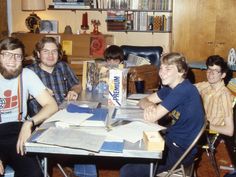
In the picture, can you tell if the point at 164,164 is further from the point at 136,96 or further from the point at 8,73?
the point at 8,73

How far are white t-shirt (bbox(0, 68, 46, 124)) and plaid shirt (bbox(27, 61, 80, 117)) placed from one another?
0.34 meters

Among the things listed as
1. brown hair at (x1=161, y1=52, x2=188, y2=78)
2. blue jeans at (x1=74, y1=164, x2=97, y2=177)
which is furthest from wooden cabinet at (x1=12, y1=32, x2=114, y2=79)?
brown hair at (x1=161, y1=52, x2=188, y2=78)

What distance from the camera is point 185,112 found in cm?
204

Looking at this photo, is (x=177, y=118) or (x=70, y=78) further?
(x=70, y=78)

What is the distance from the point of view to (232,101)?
9.27 feet

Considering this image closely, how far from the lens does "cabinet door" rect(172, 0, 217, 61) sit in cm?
478

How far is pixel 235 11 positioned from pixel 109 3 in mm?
1733

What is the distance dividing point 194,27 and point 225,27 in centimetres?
41

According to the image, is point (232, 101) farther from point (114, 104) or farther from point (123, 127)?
point (123, 127)

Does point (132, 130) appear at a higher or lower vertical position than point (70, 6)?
lower

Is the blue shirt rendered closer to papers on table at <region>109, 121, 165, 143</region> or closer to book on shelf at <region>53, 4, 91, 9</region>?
papers on table at <region>109, 121, 165, 143</region>

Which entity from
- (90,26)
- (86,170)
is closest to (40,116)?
(86,170)

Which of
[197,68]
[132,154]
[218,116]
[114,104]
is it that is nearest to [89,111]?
[114,104]

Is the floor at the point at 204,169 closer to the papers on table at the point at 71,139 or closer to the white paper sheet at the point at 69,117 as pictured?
the white paper sheet at the point at 69,117
